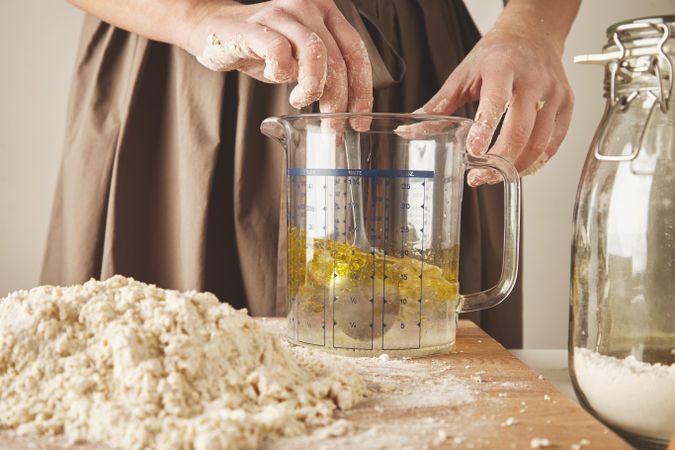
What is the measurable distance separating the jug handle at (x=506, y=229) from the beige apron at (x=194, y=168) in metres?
0.32

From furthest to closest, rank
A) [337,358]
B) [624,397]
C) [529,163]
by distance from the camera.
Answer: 1. [529,163]
2. [337,358]
3. [624,397]

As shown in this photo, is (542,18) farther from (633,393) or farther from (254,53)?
(633,393)

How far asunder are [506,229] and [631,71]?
0.71 feet

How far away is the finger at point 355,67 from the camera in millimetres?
720

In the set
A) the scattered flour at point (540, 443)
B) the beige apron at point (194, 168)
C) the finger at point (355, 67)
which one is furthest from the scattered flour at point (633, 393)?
the beige apron at point (194, 168)

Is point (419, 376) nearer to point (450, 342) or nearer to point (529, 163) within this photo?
point (450, 342)

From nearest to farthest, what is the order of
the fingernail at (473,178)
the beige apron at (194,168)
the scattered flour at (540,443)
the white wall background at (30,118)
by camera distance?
the scattered flour at (540,443) → the fingernail at (473,178) → the beige apron at (194,168) → the white wall background at (30,118)

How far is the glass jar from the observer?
521 mm

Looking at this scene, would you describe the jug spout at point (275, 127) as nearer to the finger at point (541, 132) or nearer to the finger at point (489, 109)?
the finger at point (489, 109)

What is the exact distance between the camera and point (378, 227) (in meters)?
0.67

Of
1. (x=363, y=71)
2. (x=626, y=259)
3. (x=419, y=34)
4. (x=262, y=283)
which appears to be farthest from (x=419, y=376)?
(x=419, y=34)

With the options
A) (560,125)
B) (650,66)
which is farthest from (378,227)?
(560,125)

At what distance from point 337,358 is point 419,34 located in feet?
2.06

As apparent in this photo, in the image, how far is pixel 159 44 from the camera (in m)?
1.07
